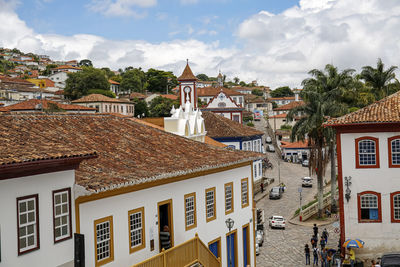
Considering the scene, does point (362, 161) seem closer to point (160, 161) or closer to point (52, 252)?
point (160, 161)

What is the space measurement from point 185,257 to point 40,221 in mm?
5742

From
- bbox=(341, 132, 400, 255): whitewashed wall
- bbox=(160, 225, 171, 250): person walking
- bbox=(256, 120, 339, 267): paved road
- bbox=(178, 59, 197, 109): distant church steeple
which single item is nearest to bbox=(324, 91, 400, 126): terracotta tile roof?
bbox=(341, 132, 400, 255): whitewashed wall

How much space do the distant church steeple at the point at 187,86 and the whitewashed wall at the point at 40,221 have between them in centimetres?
5179

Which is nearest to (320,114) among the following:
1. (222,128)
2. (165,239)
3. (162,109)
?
(222,128)

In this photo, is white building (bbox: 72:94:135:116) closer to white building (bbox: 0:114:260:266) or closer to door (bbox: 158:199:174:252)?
white building (bbox: 0:114:260:266)

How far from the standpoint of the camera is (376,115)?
83.2 feet

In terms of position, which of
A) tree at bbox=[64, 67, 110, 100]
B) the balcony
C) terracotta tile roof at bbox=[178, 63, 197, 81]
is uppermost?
tree at bbox=[64, 67, 110, 100]

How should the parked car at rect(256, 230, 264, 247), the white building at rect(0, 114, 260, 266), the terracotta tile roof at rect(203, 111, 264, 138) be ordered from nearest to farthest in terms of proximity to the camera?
the white building at rect(0, 114, 260, 266), the parked car at rect(256, 230, 264, 247), the terracotta tile roof at rect(203, 111, 264, 138)

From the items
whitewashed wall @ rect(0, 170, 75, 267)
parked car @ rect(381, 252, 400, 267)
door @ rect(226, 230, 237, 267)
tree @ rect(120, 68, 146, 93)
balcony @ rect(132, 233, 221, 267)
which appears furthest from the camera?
tree @ rect(120, 68, 146, 93)

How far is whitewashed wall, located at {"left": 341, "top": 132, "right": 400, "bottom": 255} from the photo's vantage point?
25.1 m

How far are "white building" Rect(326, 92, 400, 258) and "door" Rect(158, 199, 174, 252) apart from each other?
40.1 ft

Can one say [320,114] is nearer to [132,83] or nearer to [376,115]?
[376,115]

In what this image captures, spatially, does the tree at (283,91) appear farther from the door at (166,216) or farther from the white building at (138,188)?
the door at (166,216)

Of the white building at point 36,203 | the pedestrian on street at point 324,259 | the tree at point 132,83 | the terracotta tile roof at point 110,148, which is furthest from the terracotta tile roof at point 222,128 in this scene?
the tree at point 132,83
